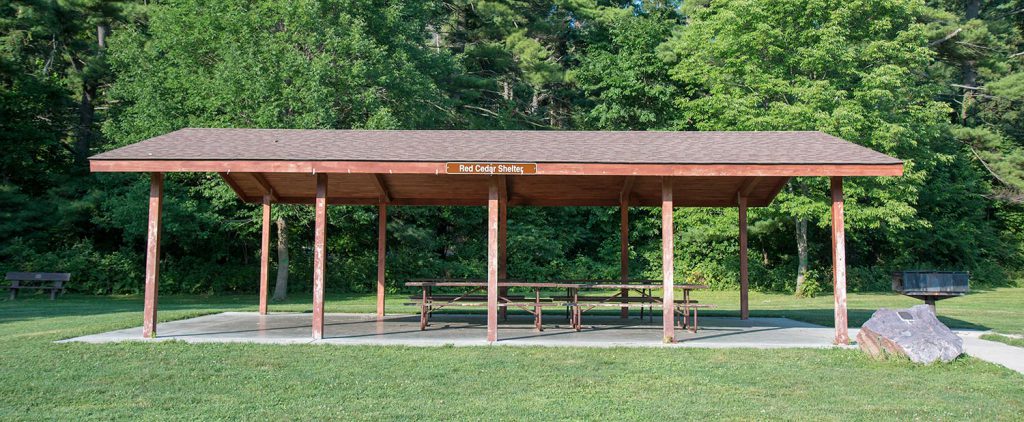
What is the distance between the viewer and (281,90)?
73.9 feet

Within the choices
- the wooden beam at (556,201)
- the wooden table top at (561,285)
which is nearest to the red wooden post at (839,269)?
the wooden table top at (561,285)

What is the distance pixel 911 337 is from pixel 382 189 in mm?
8638

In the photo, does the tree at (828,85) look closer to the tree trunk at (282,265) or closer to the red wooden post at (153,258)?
the tree trunk at (282,265)

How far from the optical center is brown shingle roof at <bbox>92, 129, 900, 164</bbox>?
10703mm

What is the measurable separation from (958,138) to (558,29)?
15.9m

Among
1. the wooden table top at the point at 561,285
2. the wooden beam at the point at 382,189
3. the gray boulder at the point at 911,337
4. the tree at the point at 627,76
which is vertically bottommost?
the gray boulder at the point at 911,337

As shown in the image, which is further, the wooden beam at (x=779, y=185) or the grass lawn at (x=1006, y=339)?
the wooden beam at (x=779, y=185)

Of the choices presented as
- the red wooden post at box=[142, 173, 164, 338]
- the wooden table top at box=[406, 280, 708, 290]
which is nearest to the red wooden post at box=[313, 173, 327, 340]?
the wooden table top at box=[406, 280, 708, 290]

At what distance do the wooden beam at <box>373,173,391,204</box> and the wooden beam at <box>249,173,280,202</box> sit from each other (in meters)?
1.90

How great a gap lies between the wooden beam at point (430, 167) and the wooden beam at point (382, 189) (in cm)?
231

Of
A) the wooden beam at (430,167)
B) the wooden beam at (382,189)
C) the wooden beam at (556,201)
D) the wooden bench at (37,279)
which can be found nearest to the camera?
the wooden beam at (430,167)

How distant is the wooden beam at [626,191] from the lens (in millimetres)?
13255

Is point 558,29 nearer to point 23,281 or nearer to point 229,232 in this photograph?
point 229,232

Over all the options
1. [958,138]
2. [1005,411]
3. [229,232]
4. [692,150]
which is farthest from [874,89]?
[229,232]
